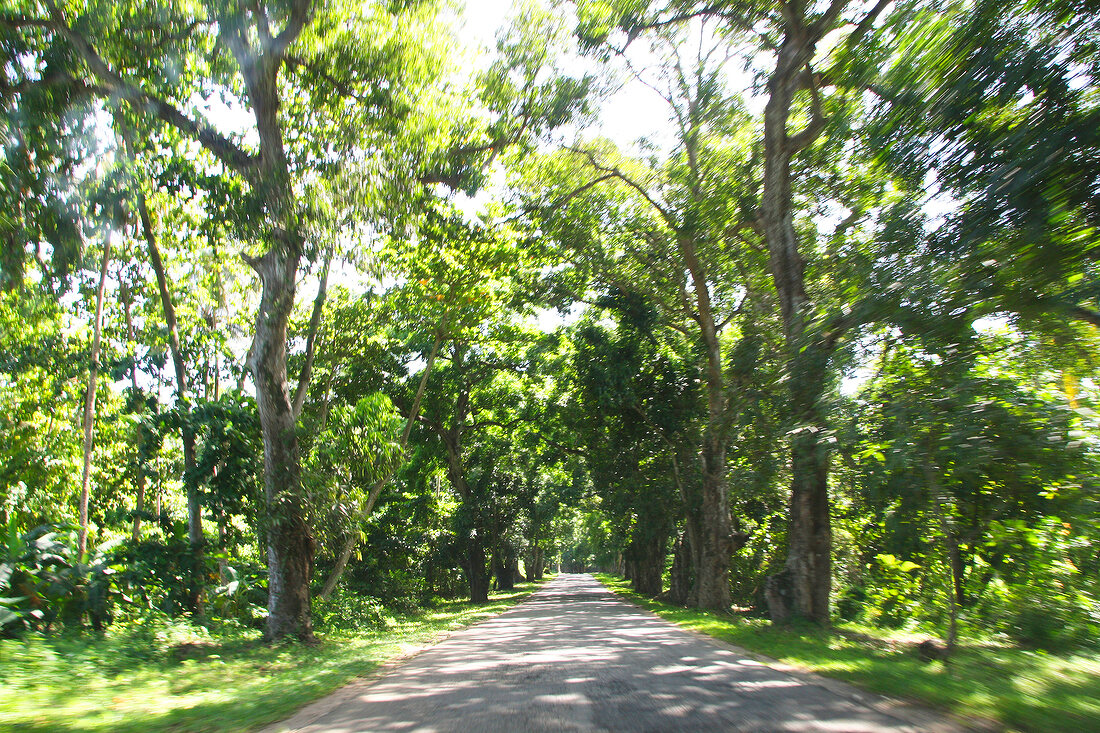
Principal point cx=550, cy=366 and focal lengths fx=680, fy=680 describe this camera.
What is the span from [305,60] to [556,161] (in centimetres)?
676

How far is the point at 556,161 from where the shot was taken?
1681 centimetres

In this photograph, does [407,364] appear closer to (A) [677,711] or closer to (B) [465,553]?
(B) [465,553]

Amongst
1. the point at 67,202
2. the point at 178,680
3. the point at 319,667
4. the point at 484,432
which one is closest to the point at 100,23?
the point at 67,202

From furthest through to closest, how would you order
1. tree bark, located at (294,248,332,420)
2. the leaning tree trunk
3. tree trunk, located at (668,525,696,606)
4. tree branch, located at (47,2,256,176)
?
tree trunk, located at (668,525,696,606)
the leaning tree trunk
tree bark, located at (294,248,332,420)
tree branch, located at (47,2,256,176)

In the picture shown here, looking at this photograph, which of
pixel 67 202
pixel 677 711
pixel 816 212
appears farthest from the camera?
pixel 816 212

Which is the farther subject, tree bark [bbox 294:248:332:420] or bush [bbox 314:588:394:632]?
bush [bbox 314:588:394:632]

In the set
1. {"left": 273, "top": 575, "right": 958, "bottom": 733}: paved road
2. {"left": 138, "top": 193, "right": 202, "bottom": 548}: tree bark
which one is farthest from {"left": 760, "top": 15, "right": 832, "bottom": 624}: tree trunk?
{"left": 138, "top": 193, "right": 202, "bottom": 548}: tree bark

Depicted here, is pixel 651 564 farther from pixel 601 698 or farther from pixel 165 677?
pixel 601 698

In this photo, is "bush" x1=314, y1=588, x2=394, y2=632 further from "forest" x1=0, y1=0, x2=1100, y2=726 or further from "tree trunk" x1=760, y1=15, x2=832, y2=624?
"tree trunk" x1=760, y1=15, x2=832, y2=624

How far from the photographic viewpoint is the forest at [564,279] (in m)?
6.83

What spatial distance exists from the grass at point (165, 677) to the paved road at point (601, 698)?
67 centimetres

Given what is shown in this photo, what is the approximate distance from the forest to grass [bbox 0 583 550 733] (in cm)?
87

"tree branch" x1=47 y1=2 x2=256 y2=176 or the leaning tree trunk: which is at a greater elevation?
"tree branch" x1=47 y1=2 x2=256 y2=176

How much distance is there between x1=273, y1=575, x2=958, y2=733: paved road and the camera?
5266 millimetres
